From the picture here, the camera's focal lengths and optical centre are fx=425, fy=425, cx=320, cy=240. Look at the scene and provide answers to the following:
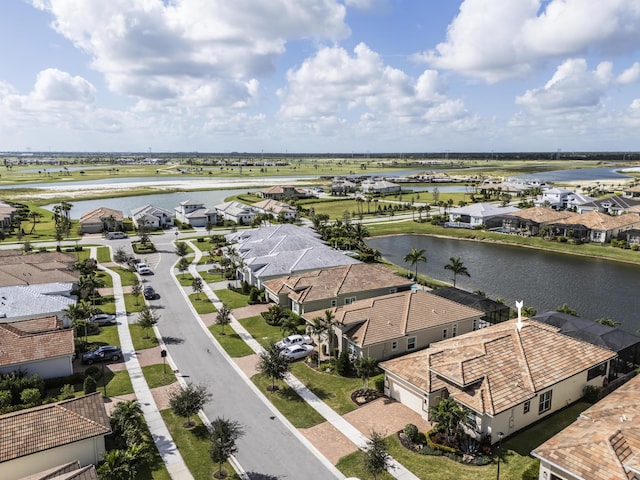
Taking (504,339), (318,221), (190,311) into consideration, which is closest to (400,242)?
(318,221)

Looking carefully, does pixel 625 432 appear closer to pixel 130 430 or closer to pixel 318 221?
pixel 130 430

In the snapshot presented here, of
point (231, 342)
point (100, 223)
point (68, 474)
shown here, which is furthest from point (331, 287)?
point (100, 223)

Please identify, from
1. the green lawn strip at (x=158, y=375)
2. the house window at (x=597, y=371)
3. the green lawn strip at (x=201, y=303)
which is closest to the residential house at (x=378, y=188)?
the green lawn strip at (x=201, y=303)

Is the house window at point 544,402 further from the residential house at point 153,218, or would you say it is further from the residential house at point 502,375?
the residential house at point 153,218

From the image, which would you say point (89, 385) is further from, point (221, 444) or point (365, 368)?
point (365, 368)

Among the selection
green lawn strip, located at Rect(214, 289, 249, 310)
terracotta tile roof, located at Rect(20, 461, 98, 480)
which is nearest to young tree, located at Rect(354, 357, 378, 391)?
terracotta tile roof, located at Rect(20, 461, 98, 480)

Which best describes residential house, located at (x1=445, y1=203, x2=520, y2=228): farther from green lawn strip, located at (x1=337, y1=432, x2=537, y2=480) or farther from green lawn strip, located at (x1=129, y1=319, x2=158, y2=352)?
green lawn strip, located at (x1=337, y1=432, x2=537, y2=480)
